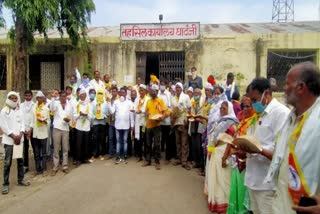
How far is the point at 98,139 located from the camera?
31.0ft

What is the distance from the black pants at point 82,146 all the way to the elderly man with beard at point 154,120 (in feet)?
5.39

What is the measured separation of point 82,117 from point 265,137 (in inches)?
247

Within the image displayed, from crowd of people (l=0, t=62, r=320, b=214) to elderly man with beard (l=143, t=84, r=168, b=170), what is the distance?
0.08ft

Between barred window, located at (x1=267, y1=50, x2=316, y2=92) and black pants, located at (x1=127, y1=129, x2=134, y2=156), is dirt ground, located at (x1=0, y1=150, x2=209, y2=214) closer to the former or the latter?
black pants, located at (x1=127, y1=129, x2=134, y2=156)

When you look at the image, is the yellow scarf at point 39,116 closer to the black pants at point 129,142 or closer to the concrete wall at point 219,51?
the black pants at point 129,142

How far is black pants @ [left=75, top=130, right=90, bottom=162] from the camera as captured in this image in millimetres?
9039

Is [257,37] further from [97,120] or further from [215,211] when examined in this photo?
[215,211]

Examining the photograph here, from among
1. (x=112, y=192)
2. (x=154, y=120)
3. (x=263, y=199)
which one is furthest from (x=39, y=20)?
(x=263, y=199)

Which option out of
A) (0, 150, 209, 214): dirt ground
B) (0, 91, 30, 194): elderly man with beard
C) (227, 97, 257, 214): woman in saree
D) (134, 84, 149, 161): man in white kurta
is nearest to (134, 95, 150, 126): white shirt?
(134, 84, 149, 161): man in white kurta

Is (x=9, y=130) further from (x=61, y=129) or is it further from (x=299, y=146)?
(x=299, y=146)

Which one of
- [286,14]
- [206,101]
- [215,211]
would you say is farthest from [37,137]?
[286,14]

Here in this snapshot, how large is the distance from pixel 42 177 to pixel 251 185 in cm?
630

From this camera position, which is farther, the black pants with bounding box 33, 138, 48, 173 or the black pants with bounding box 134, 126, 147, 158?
the black pants with bounding box 134, 126, 147, 158

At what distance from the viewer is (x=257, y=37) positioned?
12.4 metres
